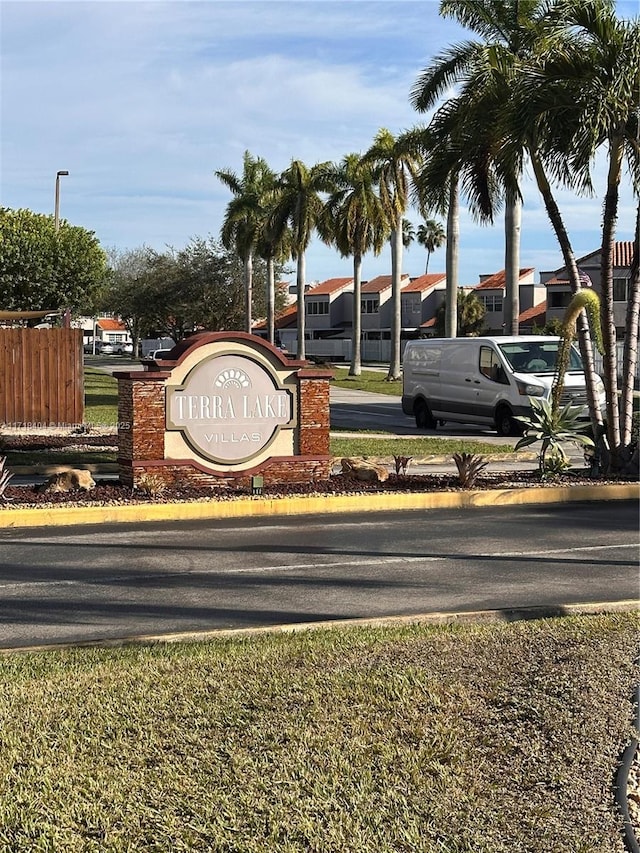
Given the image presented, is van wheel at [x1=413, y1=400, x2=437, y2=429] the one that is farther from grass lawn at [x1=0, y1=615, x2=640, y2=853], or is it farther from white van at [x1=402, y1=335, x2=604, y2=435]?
grass lawn at [x1=0, y1=615, x2=640, y2=853]

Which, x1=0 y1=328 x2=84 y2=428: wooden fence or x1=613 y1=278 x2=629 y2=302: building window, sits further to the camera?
x1=613 y1=278 x2=629 y2=302: building window

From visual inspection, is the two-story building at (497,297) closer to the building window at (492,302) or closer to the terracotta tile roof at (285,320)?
the building window at (492,302)

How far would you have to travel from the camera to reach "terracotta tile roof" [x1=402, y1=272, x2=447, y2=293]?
9597 cm

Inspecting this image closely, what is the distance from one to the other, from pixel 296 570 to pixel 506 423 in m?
14.3

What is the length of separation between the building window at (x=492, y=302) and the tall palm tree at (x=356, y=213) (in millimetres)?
34682

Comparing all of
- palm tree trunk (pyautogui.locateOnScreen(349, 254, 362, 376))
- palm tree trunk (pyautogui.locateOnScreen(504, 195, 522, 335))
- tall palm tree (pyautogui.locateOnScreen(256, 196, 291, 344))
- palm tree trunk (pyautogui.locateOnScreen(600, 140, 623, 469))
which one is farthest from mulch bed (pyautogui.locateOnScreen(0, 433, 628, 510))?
tall palm tree (pyautogui.locateOnScreen(256, 196, 291, 344))

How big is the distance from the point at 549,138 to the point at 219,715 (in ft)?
37.2

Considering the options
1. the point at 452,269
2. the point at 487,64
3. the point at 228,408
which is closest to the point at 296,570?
the point at 228,408

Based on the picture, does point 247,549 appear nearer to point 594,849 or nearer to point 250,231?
point 594,849

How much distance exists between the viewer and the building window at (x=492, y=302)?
88.8 m

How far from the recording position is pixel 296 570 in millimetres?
9953

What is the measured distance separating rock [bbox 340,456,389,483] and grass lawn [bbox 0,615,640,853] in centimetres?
790

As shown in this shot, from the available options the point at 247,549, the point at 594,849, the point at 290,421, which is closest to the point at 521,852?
the point at 594,849

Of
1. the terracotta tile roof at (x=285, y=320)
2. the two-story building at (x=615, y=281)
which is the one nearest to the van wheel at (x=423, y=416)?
the two-story building at (x=615, y=281)
